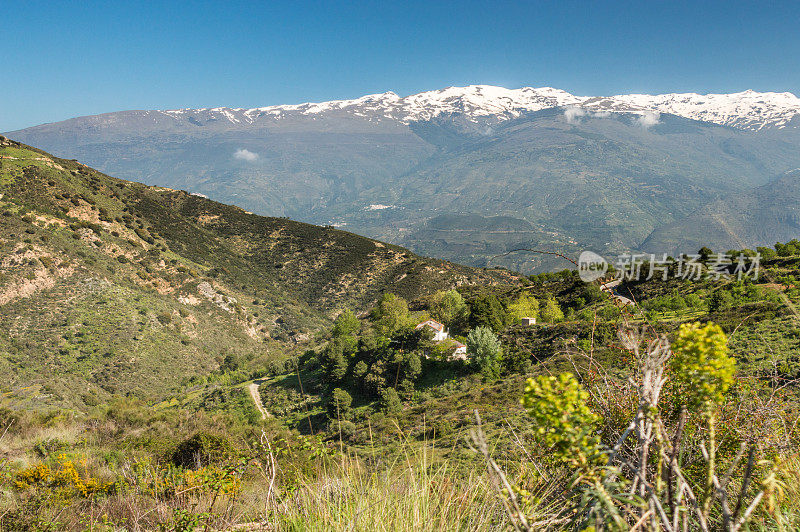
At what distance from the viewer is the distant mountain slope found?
117 ft

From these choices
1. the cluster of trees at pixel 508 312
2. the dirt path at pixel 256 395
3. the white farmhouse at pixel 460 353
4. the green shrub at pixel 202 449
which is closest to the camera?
the green shrub at pixel 202 449

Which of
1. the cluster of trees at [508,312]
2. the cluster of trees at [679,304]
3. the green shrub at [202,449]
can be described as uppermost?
the green shrub at [202,449]

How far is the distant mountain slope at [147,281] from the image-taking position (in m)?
35.6

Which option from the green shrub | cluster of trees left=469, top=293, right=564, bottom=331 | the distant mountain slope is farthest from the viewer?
the distant mountain slope

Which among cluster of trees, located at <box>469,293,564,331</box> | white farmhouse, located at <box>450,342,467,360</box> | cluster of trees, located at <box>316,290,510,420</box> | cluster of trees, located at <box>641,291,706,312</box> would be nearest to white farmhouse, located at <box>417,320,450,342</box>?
cluster of trees, located at <box>316,290,510,420</box>

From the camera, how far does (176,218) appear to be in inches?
2803

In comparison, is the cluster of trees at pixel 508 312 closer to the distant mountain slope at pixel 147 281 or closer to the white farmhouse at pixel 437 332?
the white farmhouse at pixel 437 332

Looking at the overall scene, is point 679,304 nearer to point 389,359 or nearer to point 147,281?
point 389,359

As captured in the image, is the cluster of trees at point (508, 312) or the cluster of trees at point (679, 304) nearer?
the cluster of trees at point (679, 304)

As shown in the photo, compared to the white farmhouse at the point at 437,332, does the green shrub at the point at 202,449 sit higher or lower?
higher

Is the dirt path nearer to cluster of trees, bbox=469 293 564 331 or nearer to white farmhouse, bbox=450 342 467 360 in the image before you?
white farmhouse, bbox=450 342 467 360

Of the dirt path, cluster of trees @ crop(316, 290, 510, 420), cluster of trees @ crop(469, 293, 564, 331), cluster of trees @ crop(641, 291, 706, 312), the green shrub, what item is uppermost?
the green shrub

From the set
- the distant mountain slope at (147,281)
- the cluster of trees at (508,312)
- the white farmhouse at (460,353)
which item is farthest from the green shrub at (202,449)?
the cluster of trees at (508,312)

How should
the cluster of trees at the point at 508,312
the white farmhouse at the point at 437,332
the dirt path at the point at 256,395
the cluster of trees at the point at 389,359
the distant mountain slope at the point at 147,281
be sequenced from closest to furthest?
the cluster of trees at the point at 389,359 → the dirt path at the point at 256,395 → the white farmhouse at the point at 437,332 → the cluster of trees at the point at 508,312 → the distant mountain slope at the point at 147,281
